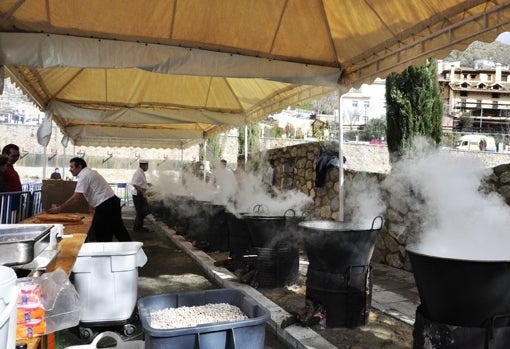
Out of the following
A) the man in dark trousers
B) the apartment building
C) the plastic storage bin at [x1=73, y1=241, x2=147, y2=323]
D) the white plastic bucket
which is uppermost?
the apartment building

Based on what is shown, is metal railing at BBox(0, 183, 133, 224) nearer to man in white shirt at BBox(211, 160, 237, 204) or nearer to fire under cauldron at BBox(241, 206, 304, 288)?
fire under cauldron at BBox(241, 206, 304, 288)

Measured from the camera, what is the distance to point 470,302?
8.33ft

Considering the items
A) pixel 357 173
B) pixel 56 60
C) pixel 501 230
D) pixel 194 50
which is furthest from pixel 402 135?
pixel 56 60

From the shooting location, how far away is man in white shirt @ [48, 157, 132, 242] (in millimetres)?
6340

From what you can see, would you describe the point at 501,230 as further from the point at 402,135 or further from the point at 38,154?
the point at 38,154

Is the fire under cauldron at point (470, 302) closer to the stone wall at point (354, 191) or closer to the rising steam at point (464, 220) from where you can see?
the rising steam at point (464, 220)

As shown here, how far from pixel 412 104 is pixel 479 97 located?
2537 inches

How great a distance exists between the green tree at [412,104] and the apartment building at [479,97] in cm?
4805

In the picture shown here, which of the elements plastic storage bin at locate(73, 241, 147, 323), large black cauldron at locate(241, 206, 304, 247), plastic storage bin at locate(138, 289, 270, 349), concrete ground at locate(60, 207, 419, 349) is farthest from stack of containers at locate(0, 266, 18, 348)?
large black cauldron at locate(241, 206, 304, 247)

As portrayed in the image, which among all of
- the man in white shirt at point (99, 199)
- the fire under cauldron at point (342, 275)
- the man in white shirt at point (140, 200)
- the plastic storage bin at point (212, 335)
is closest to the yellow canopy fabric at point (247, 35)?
the man in white shirt at point (99, 199)

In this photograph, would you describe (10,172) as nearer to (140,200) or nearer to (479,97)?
(140,200)

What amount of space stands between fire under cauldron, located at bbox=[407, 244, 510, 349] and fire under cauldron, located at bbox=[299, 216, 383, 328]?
1.40 m

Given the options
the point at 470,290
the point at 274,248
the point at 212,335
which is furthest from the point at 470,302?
the point at 274,248

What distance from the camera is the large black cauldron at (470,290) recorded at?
2479 millimetres
